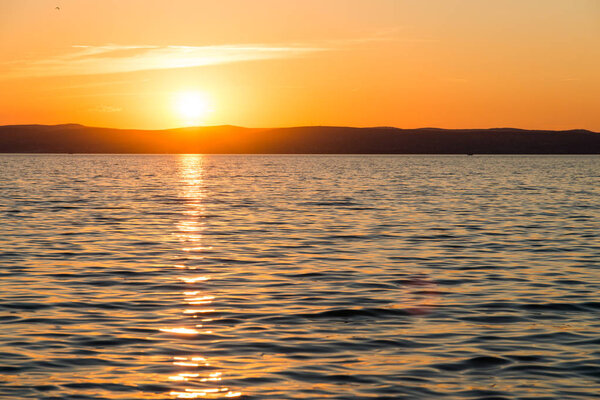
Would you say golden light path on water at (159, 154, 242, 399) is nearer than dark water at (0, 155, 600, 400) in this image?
Yes

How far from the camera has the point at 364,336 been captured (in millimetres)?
14352

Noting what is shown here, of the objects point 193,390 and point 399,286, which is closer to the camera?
point 193,390

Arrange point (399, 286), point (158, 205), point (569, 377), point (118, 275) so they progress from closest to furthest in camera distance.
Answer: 1. point (569, 377)
2. point (399, 286)
3. point (118, 275)
4. point (158, 205)

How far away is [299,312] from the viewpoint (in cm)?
1623

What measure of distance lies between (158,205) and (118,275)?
28.2m

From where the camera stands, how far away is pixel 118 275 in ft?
68.7

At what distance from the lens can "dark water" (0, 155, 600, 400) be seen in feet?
38.1

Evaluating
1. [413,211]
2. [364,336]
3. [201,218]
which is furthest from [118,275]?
[413,211]

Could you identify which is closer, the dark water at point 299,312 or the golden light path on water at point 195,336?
the golden light path on water at point 195,336

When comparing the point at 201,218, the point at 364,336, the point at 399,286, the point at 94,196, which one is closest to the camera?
the point at 364,336

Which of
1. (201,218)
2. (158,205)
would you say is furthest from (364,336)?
(158,205)

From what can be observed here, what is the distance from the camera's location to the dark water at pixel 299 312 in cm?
1160

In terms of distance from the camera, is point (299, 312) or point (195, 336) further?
point (299, 312)

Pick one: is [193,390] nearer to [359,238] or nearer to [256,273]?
[256,273]
